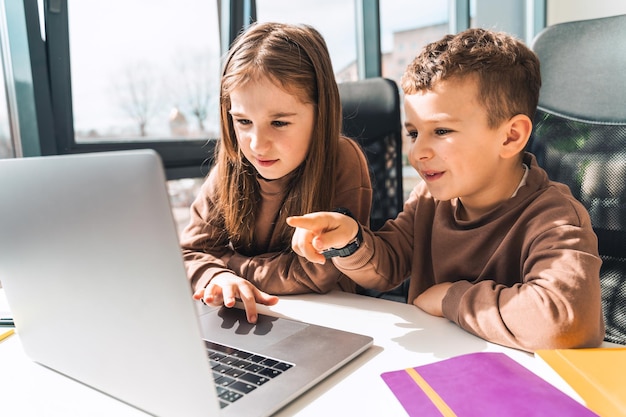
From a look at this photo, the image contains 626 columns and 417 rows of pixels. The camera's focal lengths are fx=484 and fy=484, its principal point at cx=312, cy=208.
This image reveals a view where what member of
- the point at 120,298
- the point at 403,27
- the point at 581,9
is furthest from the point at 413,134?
the point at 581,9

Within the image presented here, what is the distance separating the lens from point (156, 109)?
165cm

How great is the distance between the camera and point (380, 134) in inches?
52.1

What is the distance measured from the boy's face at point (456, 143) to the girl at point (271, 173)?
0.22 meters

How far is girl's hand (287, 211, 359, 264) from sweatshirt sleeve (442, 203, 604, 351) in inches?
8.3

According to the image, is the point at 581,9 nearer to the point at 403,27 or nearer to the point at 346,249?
the point at 403,27

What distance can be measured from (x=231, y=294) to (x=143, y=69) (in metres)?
1.05

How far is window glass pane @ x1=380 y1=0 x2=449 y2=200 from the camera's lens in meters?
2.43

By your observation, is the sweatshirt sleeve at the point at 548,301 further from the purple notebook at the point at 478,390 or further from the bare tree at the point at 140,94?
the bare tree at the point at 140,94

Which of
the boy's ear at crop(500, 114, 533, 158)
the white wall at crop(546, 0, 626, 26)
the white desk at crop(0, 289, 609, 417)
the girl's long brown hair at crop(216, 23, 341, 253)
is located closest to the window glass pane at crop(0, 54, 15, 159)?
the girl's long brown hair at crop(216, 23, 341, 253)

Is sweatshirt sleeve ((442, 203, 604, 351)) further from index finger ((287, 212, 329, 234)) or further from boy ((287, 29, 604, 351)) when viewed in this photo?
index finger ((287, 212, 329, 234))

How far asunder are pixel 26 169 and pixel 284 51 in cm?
63

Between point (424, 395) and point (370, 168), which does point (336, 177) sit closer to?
point (370, 168)

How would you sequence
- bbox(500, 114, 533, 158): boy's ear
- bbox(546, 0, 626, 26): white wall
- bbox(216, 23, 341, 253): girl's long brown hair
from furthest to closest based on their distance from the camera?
bbox(546, 0, 626, 26): white wall → bbox(216, 23, 341, 253): girl's long brown hair → bbox(500, 114, 533, 158): boy's ear

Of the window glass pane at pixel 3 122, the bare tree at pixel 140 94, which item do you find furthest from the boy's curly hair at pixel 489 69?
the window glass pane at pixel 3 122
